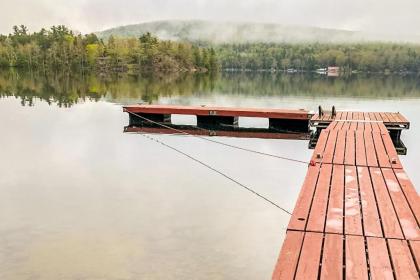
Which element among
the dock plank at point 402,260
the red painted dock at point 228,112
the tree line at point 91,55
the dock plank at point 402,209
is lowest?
the dock plank at point 402,260

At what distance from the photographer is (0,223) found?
9.20m

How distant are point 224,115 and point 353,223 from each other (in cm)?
1633

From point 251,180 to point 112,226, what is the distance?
5.01m

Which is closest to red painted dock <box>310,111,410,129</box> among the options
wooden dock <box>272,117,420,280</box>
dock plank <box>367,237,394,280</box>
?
wooden dock <box>272,117,420,280</box>

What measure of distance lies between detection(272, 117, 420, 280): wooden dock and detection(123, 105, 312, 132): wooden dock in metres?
9.85

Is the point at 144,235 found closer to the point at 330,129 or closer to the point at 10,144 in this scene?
the point at 330,129

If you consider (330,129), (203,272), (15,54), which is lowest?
(203,272)

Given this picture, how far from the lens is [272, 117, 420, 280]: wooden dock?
541 cm

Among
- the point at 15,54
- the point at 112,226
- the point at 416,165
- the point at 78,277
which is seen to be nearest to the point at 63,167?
the point at 112,226

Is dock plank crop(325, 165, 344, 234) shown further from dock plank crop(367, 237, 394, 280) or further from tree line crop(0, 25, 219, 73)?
tree line crop(0, 25, 219, 73)

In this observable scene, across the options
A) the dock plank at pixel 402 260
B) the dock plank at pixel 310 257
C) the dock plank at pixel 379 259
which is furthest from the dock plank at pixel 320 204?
the dock plank at pixel 402 260

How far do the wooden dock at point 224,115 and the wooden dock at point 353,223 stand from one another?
9.85 m

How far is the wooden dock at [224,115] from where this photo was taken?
21875mm

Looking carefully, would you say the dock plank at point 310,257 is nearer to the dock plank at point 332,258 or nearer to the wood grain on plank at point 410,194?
the dock plank at point 332,258
